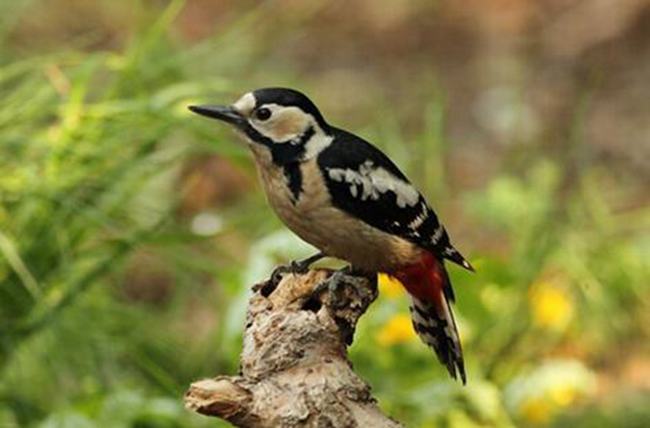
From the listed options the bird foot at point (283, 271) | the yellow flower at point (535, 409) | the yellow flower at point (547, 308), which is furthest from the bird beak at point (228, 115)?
the yellow flower at point (547, 308)

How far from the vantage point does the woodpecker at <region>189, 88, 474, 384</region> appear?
3.40m

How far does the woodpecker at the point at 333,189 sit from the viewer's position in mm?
3396

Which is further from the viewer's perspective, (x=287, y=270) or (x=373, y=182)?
(x=373, y=182)

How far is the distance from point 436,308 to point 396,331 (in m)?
0.90

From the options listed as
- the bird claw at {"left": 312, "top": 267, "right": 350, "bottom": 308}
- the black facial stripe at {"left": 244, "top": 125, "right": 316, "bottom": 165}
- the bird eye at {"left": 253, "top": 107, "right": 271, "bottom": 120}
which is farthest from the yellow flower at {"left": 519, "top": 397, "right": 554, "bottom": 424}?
the bird claw at {"left": 312, "top": 267, "right": 350, "bottom": 308}

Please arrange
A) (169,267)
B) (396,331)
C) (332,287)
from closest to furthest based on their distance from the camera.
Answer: (332,287) → (396,331) → (169,267)

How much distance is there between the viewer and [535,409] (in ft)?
15.4

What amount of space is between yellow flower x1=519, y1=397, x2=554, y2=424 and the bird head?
4.94 ft

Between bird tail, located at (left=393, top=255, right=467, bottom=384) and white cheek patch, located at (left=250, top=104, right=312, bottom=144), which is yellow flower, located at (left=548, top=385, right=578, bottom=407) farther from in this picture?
white cheek patch, located at (left=250, top=104, right=312, bottom=144)

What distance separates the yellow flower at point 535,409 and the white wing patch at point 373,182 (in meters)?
1.28

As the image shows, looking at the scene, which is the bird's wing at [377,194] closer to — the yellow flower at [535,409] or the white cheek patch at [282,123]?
the white cheek patch at [282,123]

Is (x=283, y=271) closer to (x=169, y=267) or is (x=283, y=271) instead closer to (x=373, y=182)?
(x=373, y=182)

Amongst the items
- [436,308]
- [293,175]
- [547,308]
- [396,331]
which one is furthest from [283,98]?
[547,308]

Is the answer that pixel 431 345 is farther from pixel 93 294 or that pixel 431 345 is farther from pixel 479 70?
pixel 479 70
